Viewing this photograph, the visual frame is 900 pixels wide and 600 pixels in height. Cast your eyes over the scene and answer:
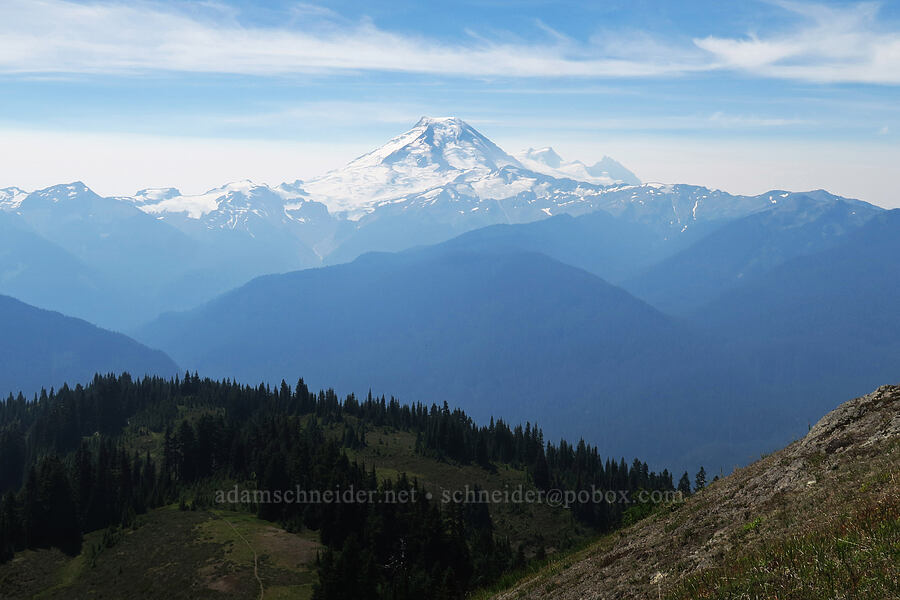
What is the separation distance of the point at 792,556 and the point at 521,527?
92.2 meters

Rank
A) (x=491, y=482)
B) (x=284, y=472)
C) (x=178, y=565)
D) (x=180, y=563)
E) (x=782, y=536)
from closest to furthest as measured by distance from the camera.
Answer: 1. (x=782, y=536)
2. (x=178, y=565)
3. (x=180, y=563)
4. (x=284, y=472)
5. (x=491, y=482)

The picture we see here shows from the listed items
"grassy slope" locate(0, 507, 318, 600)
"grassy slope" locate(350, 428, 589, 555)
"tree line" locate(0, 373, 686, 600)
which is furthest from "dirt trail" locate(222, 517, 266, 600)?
"grassy slope" locate(350, 428, 589, 555)

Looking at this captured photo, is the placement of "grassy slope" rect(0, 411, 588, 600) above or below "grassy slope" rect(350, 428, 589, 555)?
above

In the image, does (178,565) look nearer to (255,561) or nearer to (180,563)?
(180,563)

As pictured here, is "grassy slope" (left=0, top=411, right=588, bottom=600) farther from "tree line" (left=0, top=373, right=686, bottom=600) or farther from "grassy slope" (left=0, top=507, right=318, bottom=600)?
"tree line" (left=0, top=373, right=686, bottom=600)

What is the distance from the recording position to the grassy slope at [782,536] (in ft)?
54.1

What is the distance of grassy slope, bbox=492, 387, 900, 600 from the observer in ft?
54.1

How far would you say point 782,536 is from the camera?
66.6 ft

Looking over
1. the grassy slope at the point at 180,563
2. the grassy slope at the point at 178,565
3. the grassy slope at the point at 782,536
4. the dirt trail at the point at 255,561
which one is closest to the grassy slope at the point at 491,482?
the grassy slope at the point at 180,563

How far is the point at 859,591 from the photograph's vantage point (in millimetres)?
14875

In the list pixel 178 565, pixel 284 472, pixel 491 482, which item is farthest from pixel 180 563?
pixel 491 482

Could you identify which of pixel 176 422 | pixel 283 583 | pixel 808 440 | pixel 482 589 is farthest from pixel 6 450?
pixel 808 440

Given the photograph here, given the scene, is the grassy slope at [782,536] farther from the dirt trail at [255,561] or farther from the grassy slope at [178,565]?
the grassy slope at [178,565]

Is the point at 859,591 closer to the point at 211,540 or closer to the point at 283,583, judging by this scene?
the point at 283,583
